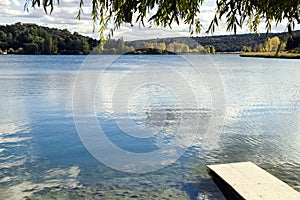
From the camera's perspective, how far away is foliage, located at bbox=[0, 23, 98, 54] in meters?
106

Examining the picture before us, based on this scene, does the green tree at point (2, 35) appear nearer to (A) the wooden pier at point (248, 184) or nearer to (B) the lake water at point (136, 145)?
(B) the lake water at point (136, 145)

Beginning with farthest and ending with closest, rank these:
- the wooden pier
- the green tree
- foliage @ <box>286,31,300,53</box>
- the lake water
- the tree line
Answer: the green tree, the lake water, the tree line, the wooden pier, foliage @ <box>286,31,300,53</box>

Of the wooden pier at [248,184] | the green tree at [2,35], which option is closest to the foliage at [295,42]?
the wooden pier at [248,184]

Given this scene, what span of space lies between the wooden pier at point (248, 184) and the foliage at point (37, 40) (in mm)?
95521

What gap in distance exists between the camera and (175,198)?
23.2ft

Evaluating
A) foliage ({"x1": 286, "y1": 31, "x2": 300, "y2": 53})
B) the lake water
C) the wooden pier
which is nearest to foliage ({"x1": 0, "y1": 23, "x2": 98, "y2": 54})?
foliage ({"x1": 286, "y1": 31, "x2": 300, "y2": 53})

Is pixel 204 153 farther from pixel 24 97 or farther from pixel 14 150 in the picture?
pixel 24 97

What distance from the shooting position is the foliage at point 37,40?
349ft

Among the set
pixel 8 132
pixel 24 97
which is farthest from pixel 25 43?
pixel 8 132

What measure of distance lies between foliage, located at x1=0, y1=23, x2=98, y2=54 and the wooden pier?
95521 mm

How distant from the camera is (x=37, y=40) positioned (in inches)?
4464

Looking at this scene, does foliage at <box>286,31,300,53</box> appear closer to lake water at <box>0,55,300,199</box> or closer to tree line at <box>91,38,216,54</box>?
tree line at <box>91,38,216,54</box>

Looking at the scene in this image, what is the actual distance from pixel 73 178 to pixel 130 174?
52.5 inches

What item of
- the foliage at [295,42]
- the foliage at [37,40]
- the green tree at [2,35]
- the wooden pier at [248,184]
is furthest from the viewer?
the green tree at [2,35]
